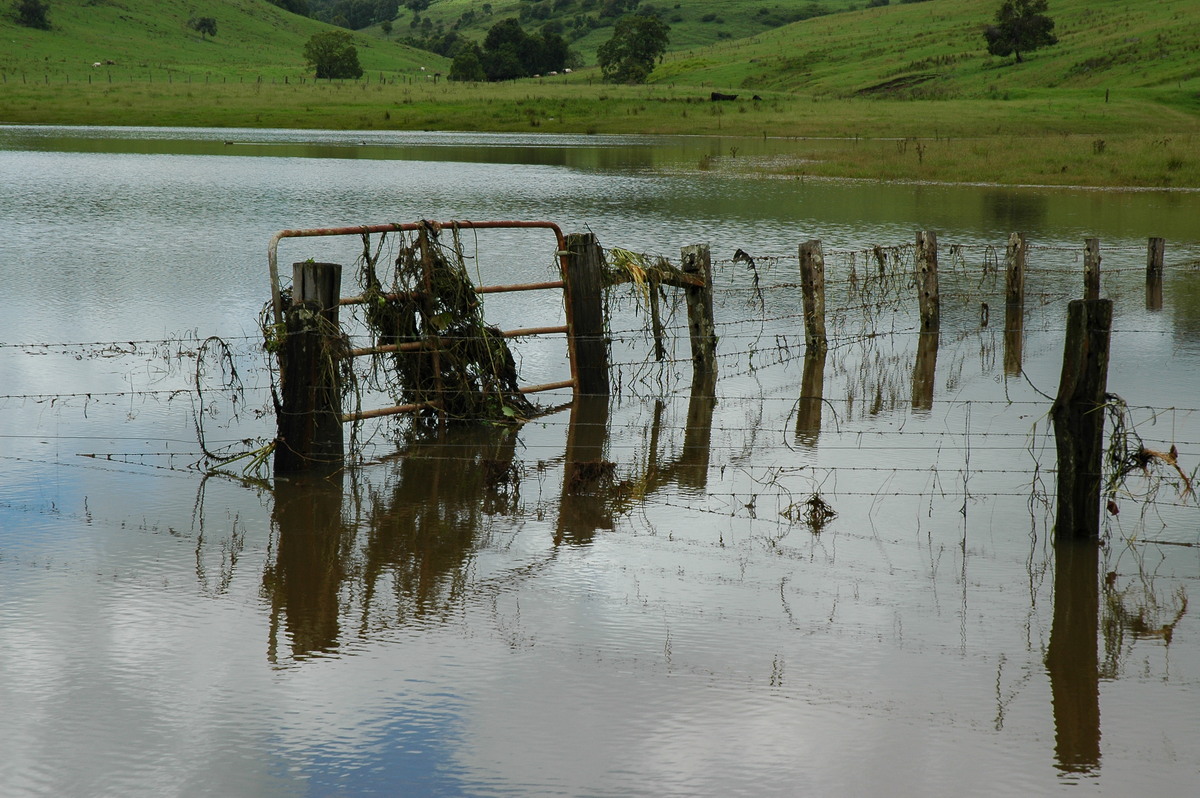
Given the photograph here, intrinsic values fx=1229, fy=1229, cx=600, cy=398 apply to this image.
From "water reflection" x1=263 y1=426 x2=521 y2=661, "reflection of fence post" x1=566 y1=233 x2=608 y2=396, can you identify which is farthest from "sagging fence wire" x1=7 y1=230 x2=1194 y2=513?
"water reflection" x1=263 y1=426 x2=521 y2=661

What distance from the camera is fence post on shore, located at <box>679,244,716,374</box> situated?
13.3m

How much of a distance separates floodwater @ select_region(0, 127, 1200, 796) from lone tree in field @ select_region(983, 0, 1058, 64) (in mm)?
92065

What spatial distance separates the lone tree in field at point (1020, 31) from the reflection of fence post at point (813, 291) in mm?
91754

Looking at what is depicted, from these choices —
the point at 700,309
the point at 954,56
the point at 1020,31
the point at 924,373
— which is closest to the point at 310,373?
the point at 700,309

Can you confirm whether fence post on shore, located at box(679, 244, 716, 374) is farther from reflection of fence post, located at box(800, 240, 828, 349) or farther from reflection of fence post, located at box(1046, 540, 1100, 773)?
reflection of fence post, located at box(1046, 540, 1100, 773)

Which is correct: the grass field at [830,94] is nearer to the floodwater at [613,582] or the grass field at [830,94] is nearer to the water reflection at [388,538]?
the floodwater at [613,582]

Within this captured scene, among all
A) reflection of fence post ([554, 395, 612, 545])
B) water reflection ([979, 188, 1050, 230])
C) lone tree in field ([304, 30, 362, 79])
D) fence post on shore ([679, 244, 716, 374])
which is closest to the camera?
reflection of fence post ([554, 395, 612, 545])

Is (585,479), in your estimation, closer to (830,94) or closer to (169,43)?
(830,94)

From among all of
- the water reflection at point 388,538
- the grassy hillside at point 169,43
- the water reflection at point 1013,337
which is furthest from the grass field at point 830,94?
the water reflection at point 388,538

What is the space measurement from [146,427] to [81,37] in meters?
134

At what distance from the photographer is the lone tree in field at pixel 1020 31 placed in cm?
10044

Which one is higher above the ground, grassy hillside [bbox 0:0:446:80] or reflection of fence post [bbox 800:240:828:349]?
grassy hillside [bbox 0:0:446:80]

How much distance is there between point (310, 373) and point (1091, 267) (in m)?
12.7

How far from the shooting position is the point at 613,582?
763 cm
